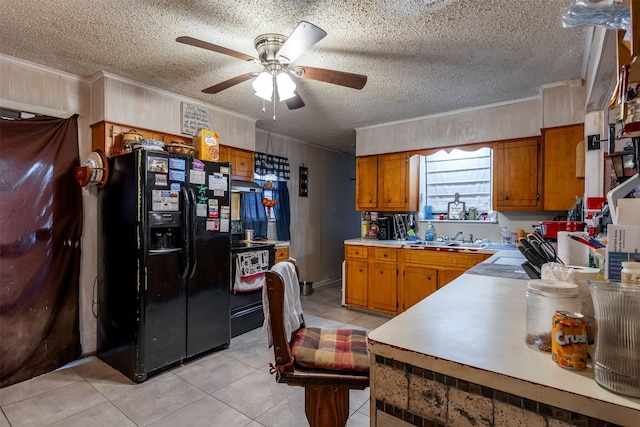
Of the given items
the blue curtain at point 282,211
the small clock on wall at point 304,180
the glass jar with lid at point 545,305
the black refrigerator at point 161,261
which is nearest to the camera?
the glass jar with lid at point 545,305

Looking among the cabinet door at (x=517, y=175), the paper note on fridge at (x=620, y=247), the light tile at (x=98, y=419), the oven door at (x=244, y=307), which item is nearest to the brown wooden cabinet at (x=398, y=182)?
the cabinet door at (x=517, y=175)

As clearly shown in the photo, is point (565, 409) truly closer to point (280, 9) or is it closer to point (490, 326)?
point (490, 326)

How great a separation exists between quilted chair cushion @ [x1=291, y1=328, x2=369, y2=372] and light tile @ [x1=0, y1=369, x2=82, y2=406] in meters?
2.08

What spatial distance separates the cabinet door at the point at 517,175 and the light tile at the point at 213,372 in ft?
10.3

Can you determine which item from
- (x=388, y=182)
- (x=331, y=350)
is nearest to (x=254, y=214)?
(x=388, y=182)

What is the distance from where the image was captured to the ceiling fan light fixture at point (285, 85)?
2.20 metres

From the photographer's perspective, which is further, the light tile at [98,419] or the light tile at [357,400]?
the light tile at [357,400]

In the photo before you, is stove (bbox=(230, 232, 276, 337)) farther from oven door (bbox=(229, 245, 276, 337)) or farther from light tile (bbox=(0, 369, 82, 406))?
light tile (bbox=(0, 369, 82, 406))

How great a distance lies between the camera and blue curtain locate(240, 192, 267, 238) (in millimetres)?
4379

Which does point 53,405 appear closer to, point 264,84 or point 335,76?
point 264,84

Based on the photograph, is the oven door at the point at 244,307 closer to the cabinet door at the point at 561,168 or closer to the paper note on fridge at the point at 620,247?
the paper note on fridge at the point at 620,247

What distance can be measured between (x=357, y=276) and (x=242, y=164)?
2069 millimetres

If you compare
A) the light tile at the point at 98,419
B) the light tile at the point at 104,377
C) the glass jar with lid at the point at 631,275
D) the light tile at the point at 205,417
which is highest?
the glass jar with lid at the point at 631,275

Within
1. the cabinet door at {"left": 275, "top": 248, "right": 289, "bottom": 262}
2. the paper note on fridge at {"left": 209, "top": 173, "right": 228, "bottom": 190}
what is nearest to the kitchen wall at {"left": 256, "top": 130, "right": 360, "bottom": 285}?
the cabinet door at {"left": 275, "top": 248, "right": 289, "bottom": 262}
